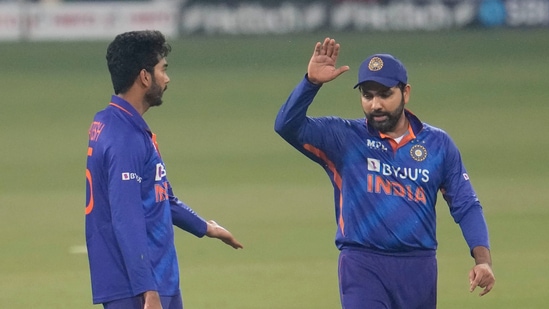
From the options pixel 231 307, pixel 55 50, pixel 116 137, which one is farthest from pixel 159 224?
pixel 55 50

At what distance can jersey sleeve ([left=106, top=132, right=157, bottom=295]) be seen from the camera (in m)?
5.30

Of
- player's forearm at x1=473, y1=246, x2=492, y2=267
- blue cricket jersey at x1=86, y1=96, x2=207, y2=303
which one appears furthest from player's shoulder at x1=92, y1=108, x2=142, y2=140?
player's forearm at x1=473, y1=246, x2=492, y2=267

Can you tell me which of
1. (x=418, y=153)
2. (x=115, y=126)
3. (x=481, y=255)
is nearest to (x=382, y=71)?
(x=418, y=153)

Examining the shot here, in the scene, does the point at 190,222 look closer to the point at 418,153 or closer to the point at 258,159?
the point at 418,153

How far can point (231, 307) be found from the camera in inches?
384

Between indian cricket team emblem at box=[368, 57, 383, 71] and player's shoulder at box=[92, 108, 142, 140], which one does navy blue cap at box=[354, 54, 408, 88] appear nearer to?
indian cricket team emblem at box=[368, 57, 383, 71]

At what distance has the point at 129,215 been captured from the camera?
5305 millimetres

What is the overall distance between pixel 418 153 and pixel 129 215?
1683 millimetres

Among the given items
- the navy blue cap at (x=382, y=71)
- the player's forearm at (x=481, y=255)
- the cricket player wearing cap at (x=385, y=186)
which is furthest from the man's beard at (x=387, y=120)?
the player's forearm at (x=481, y=255)

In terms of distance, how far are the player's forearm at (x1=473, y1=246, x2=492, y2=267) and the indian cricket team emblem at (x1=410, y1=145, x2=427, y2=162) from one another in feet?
1.73

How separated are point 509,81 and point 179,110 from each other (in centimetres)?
660

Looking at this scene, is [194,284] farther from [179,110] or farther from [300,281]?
[179,110]

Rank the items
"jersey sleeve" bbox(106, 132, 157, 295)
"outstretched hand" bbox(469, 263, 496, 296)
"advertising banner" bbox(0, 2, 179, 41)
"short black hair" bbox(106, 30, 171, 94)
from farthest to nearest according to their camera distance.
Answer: "advertising banner" bbox(0, 2, 179, 41) < "outstretched hand" bbox(469, 263, 496, 296) < "short black hair" bbox(106, 30, 171, 94) < "jersey sleeve" bbox(106, 132, 157, 295)

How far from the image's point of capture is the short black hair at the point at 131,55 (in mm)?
5562
